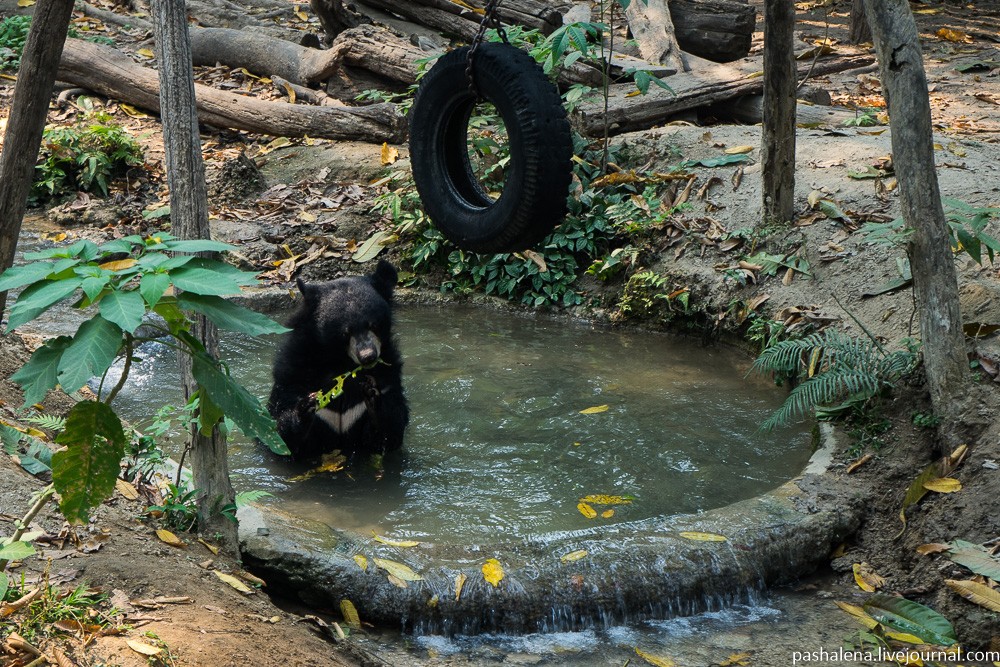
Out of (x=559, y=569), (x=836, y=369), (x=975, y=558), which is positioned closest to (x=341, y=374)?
(x=559, y=569)

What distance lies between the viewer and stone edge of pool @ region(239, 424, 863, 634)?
149 inches

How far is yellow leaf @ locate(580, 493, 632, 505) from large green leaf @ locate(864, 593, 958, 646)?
1156 millimetres

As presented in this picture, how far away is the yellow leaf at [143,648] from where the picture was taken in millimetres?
2555

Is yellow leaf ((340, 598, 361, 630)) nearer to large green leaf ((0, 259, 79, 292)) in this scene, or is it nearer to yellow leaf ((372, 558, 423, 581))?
yellow leaf ((372, 558, 423, 581))

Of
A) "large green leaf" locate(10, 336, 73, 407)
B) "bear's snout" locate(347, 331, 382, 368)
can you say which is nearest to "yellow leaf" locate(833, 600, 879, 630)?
"bear's snout" locate(347, 331, 382, 368)

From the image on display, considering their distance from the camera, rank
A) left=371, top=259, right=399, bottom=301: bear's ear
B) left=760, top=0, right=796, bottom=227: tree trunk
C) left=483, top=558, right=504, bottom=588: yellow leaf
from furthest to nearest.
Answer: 1. left=760, top=0, right=796, bottom=227: tree trunk
2. left=371, top=259, right=399, bottom=301: bear's ear
3. left=483, top=558, right=504, bottom=588: yellow leaf

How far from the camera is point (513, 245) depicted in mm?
5500

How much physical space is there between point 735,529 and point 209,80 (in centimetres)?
900

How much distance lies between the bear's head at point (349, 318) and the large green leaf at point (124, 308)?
281 cm

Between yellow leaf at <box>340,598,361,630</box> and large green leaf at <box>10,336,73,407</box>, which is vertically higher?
large green leaf at <box>10,336,73,407</box>

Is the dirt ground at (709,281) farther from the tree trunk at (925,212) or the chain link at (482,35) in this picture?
the chain link at (482,35)

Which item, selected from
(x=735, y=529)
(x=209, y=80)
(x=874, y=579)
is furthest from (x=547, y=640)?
(x=209, y=80)

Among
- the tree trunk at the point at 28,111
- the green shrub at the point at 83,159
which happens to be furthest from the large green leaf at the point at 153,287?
the green shrub at the point at 83,159

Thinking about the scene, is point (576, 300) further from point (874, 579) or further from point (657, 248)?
point (874, 579)
